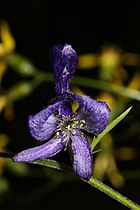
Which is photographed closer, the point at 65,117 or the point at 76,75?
the point at 65,117

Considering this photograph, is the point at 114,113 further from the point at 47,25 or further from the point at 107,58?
the point at 47,25

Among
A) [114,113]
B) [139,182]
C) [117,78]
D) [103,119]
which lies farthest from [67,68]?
[139,182]

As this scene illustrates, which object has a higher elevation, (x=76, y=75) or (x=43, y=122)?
(x=43, y=122)

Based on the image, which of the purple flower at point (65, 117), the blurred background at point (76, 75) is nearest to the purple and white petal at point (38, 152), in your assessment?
the purple flower at point (65, 117)

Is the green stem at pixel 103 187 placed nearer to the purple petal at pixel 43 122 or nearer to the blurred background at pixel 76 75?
the purple petal at pixel 43 122

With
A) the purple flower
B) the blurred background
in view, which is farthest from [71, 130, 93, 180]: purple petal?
the blurred background

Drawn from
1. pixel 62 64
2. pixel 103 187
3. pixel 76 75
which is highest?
pixel 62 64

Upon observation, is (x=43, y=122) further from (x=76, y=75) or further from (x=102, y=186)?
(x=76, y=75)

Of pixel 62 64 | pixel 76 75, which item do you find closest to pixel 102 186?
pixel 62 64
